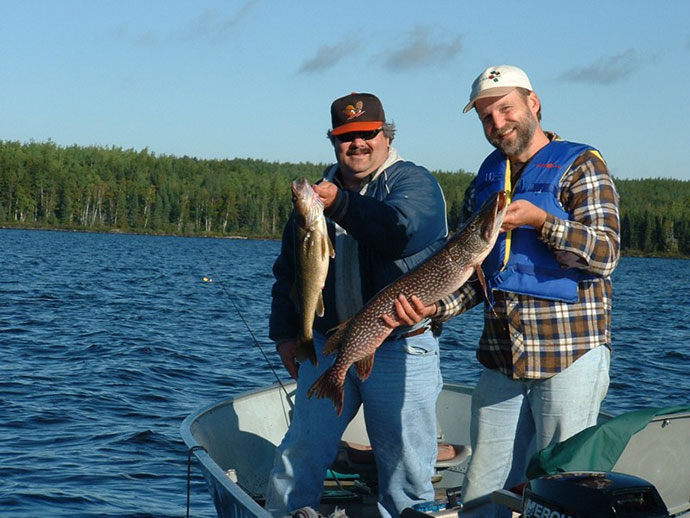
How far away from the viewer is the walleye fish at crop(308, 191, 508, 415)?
359 centimetres

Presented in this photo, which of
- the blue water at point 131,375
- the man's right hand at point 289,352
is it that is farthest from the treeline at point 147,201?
the man's right hand at point 289,352

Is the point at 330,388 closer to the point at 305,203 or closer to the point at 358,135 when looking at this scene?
the point at 305,203

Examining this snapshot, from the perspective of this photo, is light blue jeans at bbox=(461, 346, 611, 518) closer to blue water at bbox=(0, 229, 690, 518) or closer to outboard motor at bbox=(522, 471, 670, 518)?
outboard motor at bbox=(522, 471, 670, 518)

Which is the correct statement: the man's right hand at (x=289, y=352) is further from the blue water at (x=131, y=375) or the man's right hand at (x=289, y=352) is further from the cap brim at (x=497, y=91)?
the blue water at (x=131, y=375)

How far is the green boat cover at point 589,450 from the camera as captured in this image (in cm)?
356

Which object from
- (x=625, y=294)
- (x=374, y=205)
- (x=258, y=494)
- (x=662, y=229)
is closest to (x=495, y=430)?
(x=374, y=205)

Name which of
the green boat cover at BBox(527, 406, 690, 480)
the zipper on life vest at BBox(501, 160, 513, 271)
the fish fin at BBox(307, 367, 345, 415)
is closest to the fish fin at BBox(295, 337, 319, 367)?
the fish fin at BBox(307, 367, 345, 415)

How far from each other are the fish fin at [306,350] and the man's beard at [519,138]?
1274 mm

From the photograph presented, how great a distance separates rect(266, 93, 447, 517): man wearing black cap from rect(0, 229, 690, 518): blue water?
3.54 metres

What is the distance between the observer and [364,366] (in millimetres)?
4121

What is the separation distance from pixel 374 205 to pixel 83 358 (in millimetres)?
12115

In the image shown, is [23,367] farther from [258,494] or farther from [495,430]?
[495,430]

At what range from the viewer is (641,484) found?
129 inches

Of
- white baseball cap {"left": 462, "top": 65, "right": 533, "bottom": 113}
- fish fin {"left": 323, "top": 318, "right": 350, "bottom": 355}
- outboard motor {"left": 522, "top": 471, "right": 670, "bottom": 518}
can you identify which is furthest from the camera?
fish fin {"left": 323, "top": 318, "right": 350, "bottom": 355}
